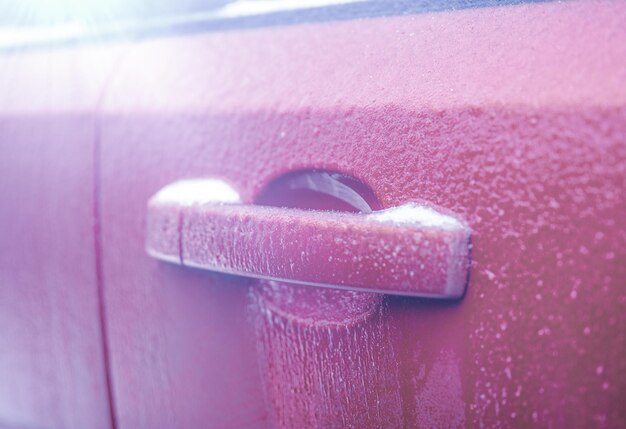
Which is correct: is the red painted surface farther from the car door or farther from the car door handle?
the car door handle

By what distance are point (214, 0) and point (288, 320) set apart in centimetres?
60

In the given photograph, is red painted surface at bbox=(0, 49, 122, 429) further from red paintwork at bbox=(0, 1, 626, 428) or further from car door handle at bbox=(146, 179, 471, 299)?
car door handle at bbox=(146, 179, 471, 299)

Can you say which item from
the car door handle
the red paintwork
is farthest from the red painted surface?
the car door handle

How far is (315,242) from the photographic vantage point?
622 millimetres

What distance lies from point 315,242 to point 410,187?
Result: 14 centimetres

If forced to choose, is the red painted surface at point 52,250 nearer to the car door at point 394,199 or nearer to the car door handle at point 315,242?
the car door at point 394,199

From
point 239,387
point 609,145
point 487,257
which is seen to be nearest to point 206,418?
point 239,387

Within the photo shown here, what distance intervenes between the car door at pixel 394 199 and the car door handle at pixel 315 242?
0.9 inches

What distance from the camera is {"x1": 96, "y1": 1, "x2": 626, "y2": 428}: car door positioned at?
20.8 inches

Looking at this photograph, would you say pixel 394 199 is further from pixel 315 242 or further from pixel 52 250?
pixel 52 250

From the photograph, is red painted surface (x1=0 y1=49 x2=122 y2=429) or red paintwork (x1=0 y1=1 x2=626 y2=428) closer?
red paintwork (x1=0 y1=1 x2=626 y2=428)

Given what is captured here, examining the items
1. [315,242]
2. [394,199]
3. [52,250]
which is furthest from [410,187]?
[52,250]

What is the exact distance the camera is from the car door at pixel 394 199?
53 cm

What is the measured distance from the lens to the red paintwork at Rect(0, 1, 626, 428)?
0.53 meters
